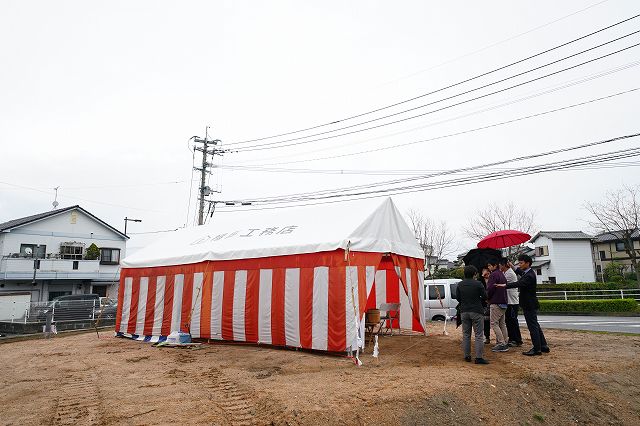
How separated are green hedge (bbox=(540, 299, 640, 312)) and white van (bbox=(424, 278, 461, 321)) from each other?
827 cm

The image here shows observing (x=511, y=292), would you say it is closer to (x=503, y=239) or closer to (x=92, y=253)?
(x=503, y=239)

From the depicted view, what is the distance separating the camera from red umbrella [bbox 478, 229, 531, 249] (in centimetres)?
847

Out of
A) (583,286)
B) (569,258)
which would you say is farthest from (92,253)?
(569,258)

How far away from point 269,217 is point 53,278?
1956 centimetres

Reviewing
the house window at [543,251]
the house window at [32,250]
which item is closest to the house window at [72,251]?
the house window at [32,250]

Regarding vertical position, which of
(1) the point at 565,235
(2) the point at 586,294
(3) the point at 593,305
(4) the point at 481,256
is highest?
(1) the point at 565,235

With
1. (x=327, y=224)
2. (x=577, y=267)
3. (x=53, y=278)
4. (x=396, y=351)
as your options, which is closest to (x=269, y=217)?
(x=327, y=224)

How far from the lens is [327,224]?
8.86 metres

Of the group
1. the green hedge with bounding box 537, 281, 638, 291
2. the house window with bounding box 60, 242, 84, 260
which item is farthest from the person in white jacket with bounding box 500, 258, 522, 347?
the house window with bounding box 60, 242, 84, 260

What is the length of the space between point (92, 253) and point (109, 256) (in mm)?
2966

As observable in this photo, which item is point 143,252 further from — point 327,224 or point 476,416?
point 476,416

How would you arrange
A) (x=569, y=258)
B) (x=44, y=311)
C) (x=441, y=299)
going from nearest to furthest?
(x=441, y=299) → (x=44, y=311) → (x=569, y=258)

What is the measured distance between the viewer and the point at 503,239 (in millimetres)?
8656

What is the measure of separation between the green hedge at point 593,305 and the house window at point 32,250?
27394mm
